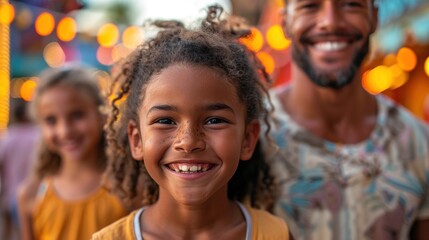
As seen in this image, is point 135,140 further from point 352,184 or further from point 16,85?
point 16,85

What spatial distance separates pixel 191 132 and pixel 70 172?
157 centimetres

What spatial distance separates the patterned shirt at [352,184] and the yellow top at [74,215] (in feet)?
2.80

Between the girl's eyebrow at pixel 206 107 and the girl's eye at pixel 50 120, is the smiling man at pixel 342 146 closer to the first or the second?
the girl's eyebrow at pixel 206 107

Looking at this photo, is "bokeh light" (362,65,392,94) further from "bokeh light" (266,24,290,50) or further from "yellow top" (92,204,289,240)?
"yellow top" (92,204,289,240)

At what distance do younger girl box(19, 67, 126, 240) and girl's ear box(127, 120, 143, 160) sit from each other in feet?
3.05

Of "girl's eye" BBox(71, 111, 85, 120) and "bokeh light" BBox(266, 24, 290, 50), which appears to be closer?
"girl's eye" BBox(71, 111, 85, 120)

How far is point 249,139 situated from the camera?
1.98 m

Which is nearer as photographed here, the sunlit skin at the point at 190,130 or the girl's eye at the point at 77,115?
the sunlit skin at the point at 190,130

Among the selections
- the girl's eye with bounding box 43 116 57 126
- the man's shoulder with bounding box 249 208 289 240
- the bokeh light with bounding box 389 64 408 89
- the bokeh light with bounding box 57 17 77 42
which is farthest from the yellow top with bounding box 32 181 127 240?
the bokeh light with bounding box 57 17 77 42

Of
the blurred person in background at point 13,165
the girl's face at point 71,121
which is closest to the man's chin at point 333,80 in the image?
the girl's face at point 71,121

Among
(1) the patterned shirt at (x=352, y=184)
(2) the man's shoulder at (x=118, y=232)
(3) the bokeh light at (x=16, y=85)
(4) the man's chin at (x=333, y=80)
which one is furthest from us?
(3) the bokeh light at (x=16, y=85)

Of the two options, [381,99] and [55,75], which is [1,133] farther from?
[381,99]

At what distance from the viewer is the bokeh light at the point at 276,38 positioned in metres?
7.66

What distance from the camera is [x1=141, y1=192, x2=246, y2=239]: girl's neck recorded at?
190 cm
